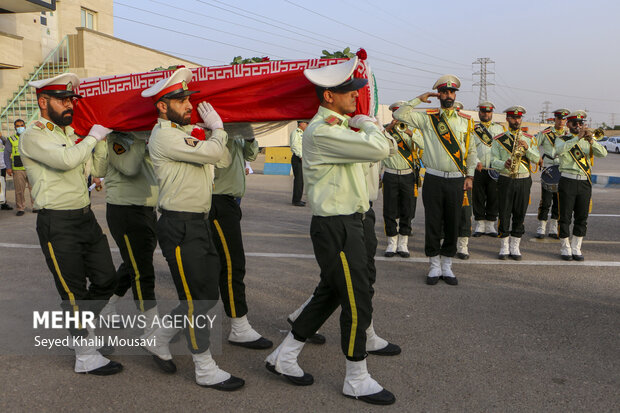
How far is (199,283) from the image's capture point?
12.1 feet

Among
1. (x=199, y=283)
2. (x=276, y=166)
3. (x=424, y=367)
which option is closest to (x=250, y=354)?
(x=199, y=283)

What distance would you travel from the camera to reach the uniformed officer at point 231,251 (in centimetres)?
436

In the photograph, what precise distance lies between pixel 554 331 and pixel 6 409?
422 centimetres

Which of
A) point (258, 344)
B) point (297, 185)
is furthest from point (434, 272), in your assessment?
point (297, 185)

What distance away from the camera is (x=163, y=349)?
3.91m

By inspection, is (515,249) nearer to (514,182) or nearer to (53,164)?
(514,182)

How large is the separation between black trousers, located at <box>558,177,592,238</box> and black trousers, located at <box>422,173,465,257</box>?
215 cm

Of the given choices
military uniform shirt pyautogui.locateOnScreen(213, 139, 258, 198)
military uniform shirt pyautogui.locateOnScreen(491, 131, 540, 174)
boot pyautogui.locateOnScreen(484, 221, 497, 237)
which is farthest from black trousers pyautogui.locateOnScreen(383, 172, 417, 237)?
military uniform shirt pyautogui.locateOnScreen(213, 139, 258, 198)

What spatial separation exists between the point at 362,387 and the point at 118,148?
9.14 feet

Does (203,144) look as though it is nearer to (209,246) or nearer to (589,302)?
(209,246)

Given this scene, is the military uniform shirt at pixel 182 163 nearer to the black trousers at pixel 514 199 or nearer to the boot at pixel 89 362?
the boot at pixel 89 362

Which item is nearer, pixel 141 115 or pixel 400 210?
pixel 141 115

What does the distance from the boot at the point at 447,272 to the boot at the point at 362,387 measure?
2806mm

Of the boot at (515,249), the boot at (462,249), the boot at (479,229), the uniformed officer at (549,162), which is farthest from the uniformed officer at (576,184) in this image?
the boot at (479,229)
